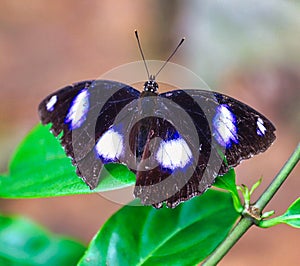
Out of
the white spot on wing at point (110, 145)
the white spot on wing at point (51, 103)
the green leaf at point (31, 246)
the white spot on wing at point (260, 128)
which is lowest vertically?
the green leaf at point (31, 246)

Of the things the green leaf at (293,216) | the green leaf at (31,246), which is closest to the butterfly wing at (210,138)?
the green leaf at (293,216)

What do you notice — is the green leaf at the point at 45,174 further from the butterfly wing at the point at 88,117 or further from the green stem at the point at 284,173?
the green stem at the point at 284,173

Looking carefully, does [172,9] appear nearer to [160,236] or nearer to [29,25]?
[29,25]

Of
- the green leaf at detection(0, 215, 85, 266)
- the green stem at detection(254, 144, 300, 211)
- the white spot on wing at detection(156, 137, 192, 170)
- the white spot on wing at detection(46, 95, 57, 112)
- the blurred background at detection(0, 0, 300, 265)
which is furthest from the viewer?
the blurred background at detection(0, 0, 300, 265)

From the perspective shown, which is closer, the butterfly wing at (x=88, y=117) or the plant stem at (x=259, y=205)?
the plant stem at (x=259, y=205)

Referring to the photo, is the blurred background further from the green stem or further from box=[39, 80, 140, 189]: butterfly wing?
the green stem

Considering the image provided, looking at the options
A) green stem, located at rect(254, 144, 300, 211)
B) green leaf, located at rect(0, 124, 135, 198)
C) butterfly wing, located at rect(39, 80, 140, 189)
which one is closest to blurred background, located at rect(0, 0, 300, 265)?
green leaf, located at rect(0, 124, 135, 198)

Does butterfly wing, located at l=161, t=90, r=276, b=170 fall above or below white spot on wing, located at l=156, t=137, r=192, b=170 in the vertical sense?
above

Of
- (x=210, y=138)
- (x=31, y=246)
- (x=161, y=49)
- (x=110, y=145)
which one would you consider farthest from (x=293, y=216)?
(x=161, y=49)
